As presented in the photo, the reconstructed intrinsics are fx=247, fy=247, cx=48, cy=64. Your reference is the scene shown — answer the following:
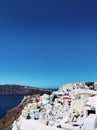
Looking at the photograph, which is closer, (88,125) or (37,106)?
(88,125)

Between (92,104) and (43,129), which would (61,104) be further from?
(43,129)

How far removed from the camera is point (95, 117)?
14727mm

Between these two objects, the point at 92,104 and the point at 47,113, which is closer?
the point at 92,104

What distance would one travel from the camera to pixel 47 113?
21469 millimetres

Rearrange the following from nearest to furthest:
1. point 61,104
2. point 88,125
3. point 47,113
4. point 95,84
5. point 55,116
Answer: point 88,125
point 55,116
point 47,113
point 61,104
point 95,84

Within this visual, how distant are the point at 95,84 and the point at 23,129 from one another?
29.9 metres

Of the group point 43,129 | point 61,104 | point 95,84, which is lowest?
point 43,129

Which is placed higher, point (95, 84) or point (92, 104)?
point (95, 84)

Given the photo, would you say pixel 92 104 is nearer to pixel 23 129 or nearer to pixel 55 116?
pixel 55 116

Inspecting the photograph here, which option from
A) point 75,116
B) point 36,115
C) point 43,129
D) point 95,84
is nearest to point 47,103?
point 36,115

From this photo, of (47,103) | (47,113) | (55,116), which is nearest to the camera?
(55,116)

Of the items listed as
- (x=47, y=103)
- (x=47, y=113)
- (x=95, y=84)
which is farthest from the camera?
(x=95, y=84)

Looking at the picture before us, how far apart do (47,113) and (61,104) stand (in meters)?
2.69

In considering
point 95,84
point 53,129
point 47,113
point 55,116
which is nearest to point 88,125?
point 53,129
